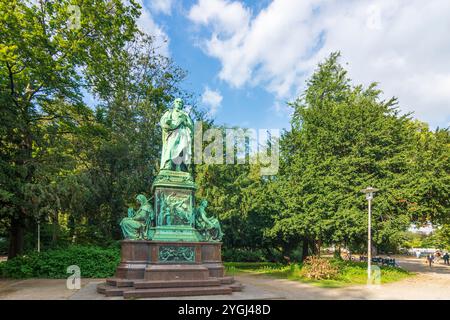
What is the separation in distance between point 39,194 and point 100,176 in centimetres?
628

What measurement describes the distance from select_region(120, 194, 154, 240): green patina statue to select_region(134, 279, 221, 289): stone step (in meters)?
1.71

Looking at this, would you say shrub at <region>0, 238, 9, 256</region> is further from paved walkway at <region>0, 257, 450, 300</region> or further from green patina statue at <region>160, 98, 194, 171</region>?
green patina statue at <region>160, 98, 194, 171</region>

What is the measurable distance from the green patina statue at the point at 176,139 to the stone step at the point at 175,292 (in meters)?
4.61

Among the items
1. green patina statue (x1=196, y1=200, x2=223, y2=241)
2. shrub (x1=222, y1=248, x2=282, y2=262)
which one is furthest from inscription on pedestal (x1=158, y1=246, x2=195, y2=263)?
shrub (x1=222, y1=248, x2=282, y2=262)

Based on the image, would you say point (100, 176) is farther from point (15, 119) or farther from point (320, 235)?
point (320, 235)

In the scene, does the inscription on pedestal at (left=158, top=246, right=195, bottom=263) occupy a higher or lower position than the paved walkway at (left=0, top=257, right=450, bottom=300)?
higher

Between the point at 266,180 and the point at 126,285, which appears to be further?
the point at 266,180

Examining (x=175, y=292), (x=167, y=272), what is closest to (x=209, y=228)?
(x=167, y=272)

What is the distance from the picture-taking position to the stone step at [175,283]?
36.3 ft

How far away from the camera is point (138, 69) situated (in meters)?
27.5

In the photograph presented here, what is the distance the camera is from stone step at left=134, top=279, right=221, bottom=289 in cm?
1108

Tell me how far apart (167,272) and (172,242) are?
1.04 m

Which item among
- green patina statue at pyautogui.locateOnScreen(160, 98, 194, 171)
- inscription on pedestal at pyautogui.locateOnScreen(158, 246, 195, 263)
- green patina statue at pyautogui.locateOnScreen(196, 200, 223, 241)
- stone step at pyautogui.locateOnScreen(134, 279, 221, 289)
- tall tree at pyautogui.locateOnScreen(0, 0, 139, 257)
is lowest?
stone step at pyautogui.locateOnScreen(134, 279, 221, 289)

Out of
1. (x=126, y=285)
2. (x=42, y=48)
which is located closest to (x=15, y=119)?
(x=42, y=48)
